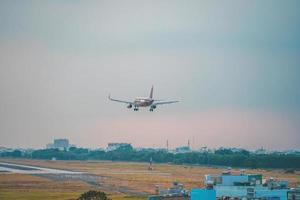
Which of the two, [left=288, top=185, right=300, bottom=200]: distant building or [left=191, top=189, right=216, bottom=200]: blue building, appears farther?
[left=288, top=185, right=300, bottom=200]: distant building

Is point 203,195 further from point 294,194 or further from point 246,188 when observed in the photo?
point 294,194

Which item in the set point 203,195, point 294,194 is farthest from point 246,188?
point 203,195

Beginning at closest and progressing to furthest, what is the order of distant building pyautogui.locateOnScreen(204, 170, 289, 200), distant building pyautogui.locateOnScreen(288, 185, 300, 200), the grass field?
distant building pyautogui.locateOnScreen(204, 170, 289, 200) → distant building pyautogui.locateOnScreen(288, 185, 300, 200) → the grass field

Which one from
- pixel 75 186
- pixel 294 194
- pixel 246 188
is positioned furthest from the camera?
pixel 75 186

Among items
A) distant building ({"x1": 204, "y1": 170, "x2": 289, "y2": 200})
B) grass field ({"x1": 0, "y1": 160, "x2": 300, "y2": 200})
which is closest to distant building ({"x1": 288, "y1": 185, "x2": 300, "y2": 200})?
distant building ({"x1": 204, "y1": 170, "x2": 289, "y2": 200})

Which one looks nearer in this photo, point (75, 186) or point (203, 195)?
point (203, 195)

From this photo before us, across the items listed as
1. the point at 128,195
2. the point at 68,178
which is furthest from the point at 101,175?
the point at 128,195

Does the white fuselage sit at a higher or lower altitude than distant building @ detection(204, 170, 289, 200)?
higher

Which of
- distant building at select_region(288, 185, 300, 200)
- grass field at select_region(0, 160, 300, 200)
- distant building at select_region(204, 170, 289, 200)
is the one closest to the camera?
distant building at select_region(204, 170, 289, 200)

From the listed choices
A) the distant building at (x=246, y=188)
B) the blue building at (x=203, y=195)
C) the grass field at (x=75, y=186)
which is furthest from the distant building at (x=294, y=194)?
the grass field at (x=75, y=186)

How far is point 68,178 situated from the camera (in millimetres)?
112562

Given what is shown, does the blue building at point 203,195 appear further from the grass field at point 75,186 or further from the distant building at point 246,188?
the grass field at point 75,186

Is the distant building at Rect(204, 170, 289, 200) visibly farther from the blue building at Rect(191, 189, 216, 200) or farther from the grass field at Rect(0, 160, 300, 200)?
the grass field at Rect(0, 160, 300, 200)

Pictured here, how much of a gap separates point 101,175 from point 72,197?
4401 cm
